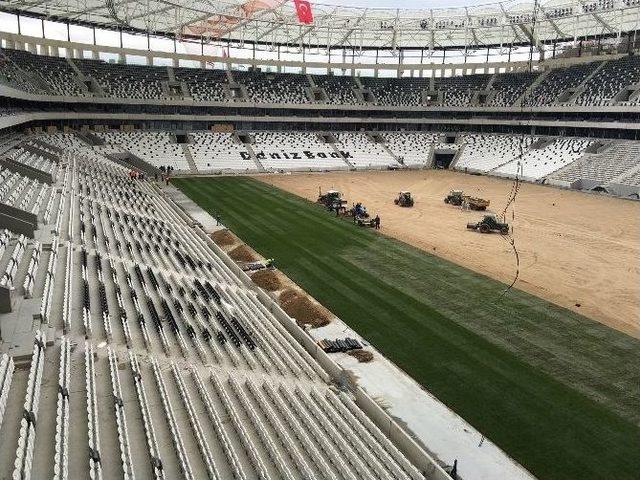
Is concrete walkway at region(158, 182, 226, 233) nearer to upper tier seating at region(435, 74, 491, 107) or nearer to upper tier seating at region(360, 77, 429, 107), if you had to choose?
upper tier seating at region(360, 77, 429, 107)

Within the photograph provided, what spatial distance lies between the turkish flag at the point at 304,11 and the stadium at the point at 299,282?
363mm

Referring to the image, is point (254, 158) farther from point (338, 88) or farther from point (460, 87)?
point (460, 87)

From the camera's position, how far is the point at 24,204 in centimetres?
2538

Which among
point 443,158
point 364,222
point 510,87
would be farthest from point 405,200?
point 510,87

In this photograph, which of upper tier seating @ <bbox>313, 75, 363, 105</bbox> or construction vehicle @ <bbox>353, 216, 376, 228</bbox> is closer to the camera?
construction vehicle @ <bbox>353, 216, 376, 228</bbox>

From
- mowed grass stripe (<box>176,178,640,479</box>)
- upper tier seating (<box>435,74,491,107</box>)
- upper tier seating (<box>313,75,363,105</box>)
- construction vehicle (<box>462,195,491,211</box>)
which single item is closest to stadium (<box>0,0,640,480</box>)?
mowed grass stripe (<box>176,178,640,479</box>)

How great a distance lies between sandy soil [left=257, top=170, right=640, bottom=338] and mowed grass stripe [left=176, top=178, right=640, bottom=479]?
77.6 inches

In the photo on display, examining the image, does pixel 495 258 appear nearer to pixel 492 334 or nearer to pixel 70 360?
pixel 492 334

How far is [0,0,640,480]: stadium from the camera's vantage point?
38.5 feet

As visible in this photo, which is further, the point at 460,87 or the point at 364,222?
the point at 460,87

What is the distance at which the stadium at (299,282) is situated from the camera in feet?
38.5

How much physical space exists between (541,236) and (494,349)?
19.8 meters

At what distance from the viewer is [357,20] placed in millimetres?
79688

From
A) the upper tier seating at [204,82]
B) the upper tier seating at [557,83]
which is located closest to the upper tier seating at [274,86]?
the upper tier seating at [204,82]
